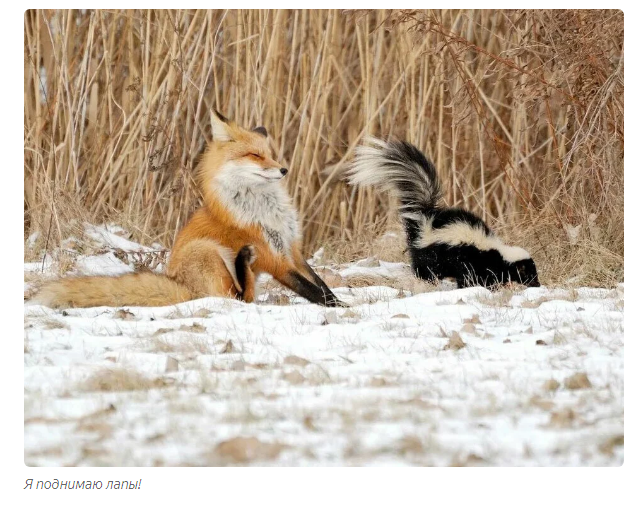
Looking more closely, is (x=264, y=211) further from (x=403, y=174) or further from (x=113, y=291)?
(x=403, y=174)

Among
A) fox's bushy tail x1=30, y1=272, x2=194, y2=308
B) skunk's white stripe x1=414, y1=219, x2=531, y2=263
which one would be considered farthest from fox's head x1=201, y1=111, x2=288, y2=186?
skunk's white stripe x1=414, y1=219, x2=531, y2=263

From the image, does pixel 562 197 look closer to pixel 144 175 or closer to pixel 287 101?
pixel 287 101

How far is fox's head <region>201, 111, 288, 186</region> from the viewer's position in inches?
215

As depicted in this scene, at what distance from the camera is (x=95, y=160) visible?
23.9ft

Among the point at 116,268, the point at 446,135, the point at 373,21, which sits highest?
the point at 373,21

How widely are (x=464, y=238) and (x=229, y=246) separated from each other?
1865 mm

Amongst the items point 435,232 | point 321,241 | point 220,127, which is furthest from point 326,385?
point 321,241

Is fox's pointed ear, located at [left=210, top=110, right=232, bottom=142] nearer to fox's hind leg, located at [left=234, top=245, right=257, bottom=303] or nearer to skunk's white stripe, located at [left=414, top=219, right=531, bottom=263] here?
fox's hind leg, located at [left=234, top=245, right=257, bottom=303]

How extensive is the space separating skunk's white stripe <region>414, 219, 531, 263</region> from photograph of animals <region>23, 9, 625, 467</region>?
2 cm

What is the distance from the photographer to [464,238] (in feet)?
20.6

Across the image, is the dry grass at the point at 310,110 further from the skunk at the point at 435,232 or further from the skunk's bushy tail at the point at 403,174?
the skunk's bushy tail at the point at 403,174

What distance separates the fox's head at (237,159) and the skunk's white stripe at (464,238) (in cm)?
136

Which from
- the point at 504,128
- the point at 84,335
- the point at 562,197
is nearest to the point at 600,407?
the point at 84,335

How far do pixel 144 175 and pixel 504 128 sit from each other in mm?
3149
